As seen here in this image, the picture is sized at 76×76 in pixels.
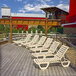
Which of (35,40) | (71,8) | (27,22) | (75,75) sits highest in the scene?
(71,8)

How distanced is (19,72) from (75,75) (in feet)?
6.14

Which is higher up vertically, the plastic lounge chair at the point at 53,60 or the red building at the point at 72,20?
the red building at the point at 72,20

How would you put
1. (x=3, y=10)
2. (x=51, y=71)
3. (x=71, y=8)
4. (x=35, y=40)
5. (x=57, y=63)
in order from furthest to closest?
(x=3, y=10) < (x=71, y=8) < (x=35, y=40) < (x=57, y=63) < (x=51, y=71)

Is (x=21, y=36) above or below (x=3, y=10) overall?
below

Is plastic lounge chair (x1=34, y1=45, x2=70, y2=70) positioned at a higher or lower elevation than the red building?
lower

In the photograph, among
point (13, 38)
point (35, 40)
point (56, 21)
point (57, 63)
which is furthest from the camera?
point (56, 21)

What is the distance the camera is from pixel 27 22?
1301 cm

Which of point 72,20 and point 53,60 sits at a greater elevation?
point 72,20

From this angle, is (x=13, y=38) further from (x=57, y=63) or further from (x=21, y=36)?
(x=57, y=63)

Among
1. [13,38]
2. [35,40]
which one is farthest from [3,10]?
[35,40]

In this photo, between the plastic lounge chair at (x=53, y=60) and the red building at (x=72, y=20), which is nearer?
the plastic lounge chair at (x=53, y=60)

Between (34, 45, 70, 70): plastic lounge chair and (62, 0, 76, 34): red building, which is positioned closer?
(34, 45, 70, 70): plastic lounge chair

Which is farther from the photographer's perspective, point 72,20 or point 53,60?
point 72,20

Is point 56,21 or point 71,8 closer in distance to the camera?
point 56,21
